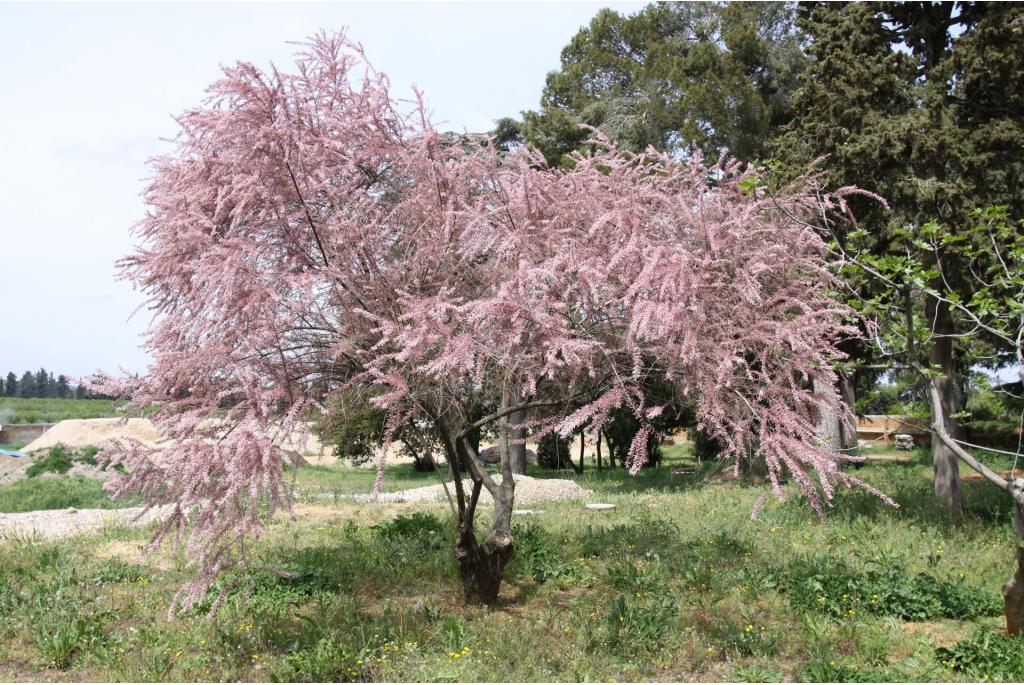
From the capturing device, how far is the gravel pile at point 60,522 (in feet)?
36.8

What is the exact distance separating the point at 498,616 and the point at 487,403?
1878 mm

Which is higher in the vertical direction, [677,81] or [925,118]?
[677,81]

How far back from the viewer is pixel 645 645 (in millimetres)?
5977

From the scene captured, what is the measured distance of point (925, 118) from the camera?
1110 cm

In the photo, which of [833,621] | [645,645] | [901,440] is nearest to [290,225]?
[645,645]

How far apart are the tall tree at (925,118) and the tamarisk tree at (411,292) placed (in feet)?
17.7

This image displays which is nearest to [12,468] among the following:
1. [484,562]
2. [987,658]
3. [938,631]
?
[484,562]

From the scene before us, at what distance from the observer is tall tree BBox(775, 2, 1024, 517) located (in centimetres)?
1095

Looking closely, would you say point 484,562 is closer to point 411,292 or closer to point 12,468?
point 411,292

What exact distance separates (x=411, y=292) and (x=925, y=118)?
8.84 metres

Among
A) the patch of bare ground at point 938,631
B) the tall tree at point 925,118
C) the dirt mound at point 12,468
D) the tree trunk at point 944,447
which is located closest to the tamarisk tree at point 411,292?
the patch of bare ground at point 938,631

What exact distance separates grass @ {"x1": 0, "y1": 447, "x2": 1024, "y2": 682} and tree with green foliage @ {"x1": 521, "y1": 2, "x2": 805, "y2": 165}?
11.2 meters

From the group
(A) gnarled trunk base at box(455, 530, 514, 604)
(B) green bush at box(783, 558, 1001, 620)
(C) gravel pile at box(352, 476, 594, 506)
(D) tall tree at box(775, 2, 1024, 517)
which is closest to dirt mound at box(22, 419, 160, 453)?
(C) gravel pile at box(352, 476, 594, 506)

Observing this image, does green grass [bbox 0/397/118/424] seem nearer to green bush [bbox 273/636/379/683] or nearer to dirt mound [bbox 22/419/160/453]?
dirt mound [bbox 22/419/160/453]
